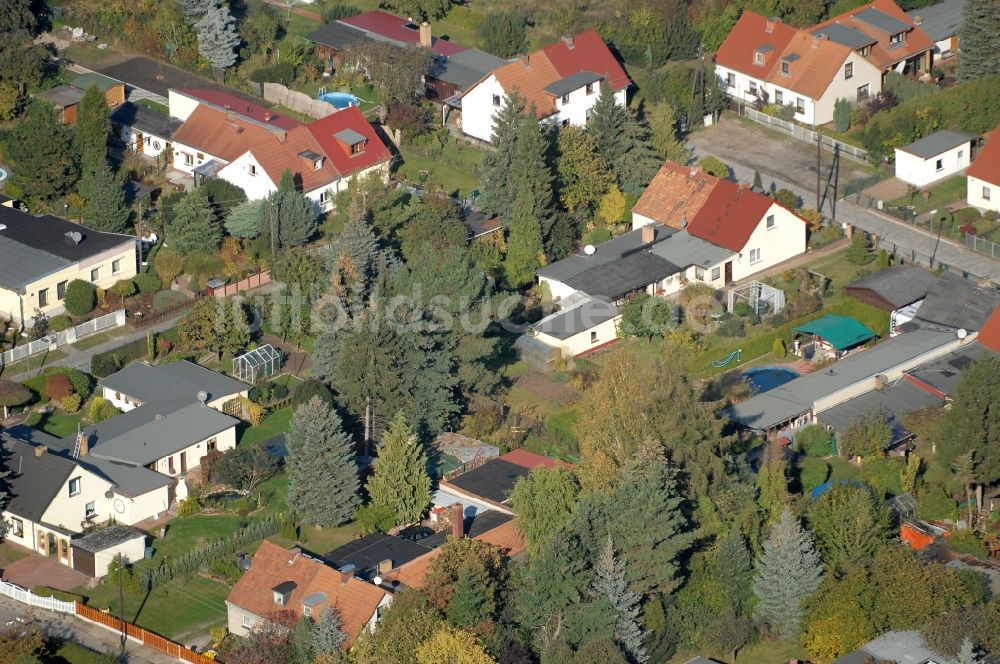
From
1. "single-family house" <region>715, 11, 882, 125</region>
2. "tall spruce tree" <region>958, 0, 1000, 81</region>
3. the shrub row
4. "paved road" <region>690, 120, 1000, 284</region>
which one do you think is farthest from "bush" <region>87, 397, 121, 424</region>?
"tall spruce tree" <region>958, 0, 1000, 81</region>

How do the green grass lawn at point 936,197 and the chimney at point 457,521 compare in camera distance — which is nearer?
the chimney at point 457,521

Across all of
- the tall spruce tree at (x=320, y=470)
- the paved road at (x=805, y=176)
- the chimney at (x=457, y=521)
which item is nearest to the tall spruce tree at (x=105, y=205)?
the tall spruce tree at (x=320, y=470)

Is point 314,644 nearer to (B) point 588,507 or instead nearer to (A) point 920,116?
(B) point 588,507

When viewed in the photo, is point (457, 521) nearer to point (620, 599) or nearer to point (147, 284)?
point (620, 599)

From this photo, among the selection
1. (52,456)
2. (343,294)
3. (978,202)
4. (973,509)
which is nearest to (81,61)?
(343,294)

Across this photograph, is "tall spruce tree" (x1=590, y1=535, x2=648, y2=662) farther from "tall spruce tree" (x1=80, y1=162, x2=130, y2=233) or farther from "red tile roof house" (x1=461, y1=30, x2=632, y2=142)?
"red tile roof house" (x1=461, y1=30, x2=632, y2=142)

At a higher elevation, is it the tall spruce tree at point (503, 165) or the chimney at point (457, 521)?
the tall spruce tree at point (503, 165)

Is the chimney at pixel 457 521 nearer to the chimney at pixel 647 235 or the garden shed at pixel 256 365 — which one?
the garden shed at pixel 256 365

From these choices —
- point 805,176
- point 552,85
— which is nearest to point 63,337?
point 552,85
